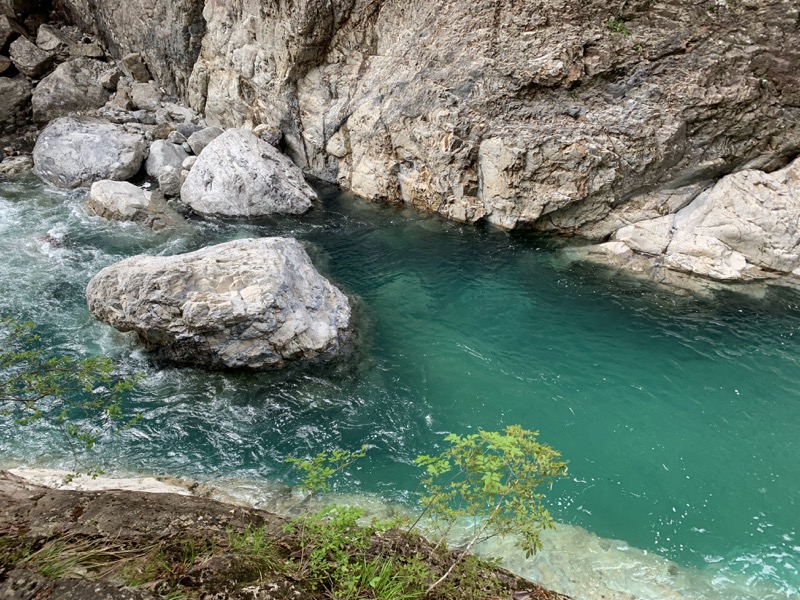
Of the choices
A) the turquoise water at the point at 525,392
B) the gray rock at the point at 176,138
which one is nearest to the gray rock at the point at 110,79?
the gray rock at the point at 176,138

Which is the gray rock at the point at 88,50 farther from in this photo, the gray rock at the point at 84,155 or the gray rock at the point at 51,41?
the gray rock at the point at 84,155

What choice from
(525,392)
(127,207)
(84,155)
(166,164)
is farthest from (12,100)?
(525,392)

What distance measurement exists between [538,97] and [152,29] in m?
15.4

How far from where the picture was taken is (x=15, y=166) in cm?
1575

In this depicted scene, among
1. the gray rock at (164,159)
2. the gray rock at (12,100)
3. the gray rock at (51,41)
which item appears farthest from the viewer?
the gray rock at (51,41)

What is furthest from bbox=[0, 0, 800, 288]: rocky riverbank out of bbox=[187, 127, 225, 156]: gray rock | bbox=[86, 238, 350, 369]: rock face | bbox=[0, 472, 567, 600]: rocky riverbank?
bbox=[0, 472, 567, 600]: rocky riverbank

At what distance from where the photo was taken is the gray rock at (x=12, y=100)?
17.8 metres

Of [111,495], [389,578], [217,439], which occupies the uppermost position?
Result: [389,578]

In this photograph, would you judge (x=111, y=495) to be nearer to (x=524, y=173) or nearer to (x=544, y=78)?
(x=524, y=173)

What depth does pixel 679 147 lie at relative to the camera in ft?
38.1

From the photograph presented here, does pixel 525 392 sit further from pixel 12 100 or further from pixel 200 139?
pixel 12 100

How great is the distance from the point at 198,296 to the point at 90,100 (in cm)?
1605

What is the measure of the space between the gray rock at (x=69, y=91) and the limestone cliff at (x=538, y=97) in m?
7.07

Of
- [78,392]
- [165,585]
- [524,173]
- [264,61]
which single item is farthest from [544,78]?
[165,585]
